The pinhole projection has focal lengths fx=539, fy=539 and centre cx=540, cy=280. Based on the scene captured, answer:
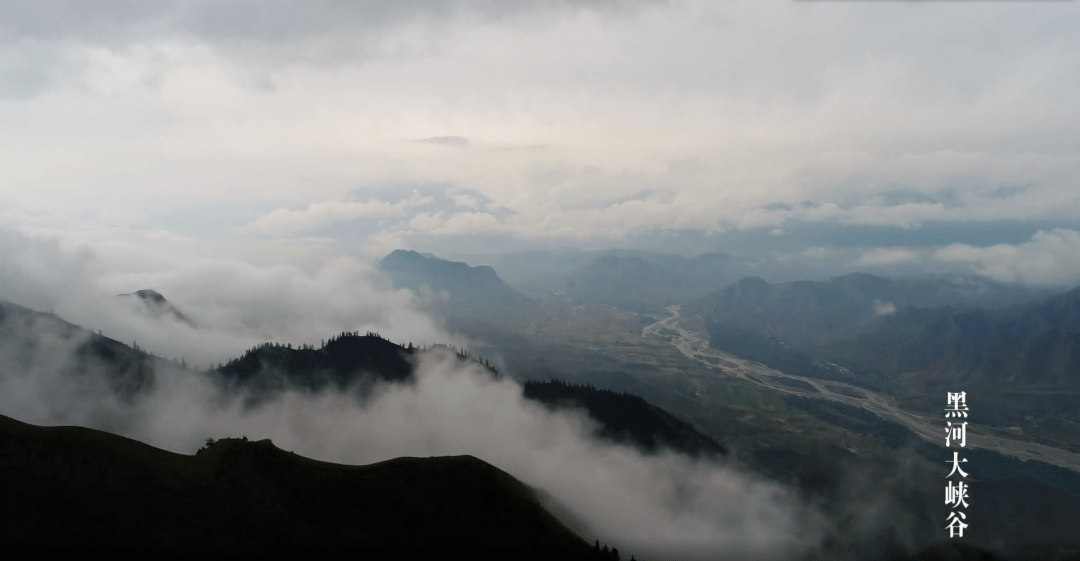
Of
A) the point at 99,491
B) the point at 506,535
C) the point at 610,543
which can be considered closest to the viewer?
the point at 99,491

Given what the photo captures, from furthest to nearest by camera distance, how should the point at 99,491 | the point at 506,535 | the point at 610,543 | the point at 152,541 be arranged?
1. the point at 610,543
2. the point at 506,535
3. the point at 99,491
4. the point at 152,541

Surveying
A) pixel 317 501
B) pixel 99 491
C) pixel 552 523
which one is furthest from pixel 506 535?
pixel 99 491

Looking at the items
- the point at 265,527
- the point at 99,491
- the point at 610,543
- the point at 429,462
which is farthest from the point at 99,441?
the point at 610,543

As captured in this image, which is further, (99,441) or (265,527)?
(99,441)

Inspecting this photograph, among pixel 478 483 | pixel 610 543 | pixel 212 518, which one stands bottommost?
pixel 610 543

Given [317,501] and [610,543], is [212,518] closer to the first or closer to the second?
[317,501]

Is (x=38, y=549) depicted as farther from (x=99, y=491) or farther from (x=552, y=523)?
(x=552, y=523)

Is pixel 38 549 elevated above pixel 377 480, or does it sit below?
below
